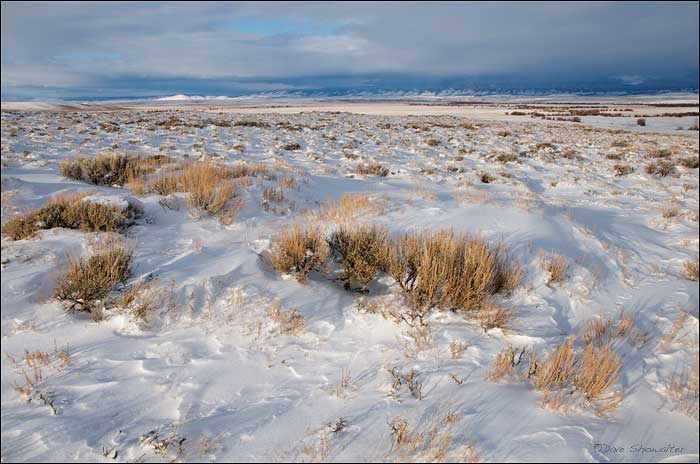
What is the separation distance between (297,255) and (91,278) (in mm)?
1756

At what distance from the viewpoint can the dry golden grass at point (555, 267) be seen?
428 cm

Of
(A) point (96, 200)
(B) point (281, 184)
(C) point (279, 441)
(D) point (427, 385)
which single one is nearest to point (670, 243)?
(D) point (427, 385)

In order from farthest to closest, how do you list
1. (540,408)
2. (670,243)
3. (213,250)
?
(670,243) → (213,250) → (540,408)

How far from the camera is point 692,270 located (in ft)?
15.8

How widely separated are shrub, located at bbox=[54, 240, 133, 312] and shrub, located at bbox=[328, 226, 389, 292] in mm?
2011

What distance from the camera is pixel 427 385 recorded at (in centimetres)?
268

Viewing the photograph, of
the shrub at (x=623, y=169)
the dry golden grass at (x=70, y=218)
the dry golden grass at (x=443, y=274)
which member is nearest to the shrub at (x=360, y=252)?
the dry golden grass at (x=443, y=274)

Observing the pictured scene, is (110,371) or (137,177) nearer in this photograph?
(110,371)

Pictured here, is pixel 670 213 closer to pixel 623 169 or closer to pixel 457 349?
pixel 623 169

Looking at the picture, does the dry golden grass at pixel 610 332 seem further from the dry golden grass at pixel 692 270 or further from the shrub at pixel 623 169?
the shrub at pixel 623 169

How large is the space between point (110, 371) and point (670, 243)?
7.58 m

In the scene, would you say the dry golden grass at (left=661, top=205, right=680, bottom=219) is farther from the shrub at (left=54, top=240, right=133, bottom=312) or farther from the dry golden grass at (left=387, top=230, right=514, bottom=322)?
the shrub at (left=54, top=240, right=133, bottom=312)

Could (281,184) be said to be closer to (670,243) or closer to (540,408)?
(540,408)

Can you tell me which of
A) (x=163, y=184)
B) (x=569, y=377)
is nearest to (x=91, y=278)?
(x=163, y=184)
